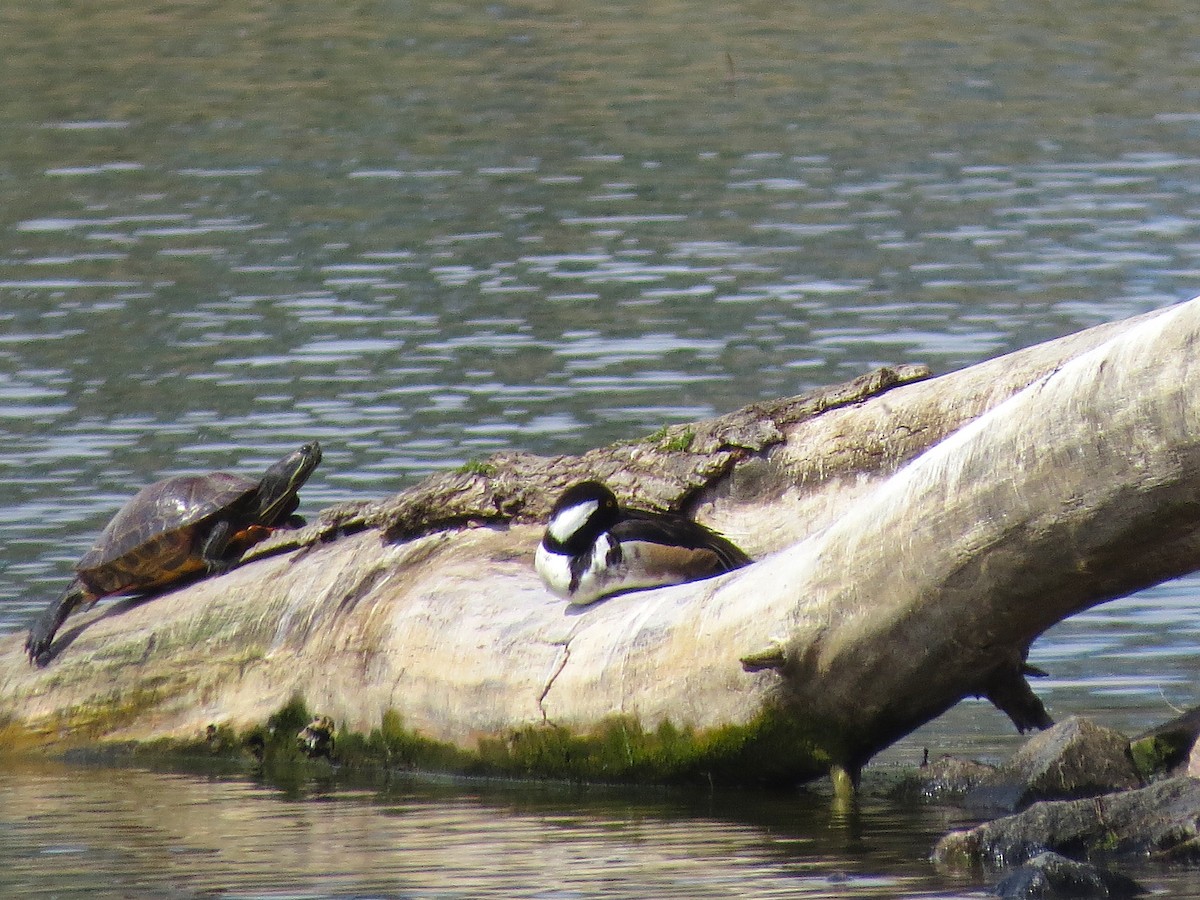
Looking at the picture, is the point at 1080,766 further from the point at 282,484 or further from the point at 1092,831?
the point at 282,484

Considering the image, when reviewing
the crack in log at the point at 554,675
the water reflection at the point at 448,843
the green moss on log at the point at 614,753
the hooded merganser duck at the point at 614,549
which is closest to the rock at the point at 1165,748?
the water reflection at the point at 448,843

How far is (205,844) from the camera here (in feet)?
23.6

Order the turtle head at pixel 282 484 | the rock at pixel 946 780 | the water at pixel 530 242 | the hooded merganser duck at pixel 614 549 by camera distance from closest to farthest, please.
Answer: the rock at pixel 946 780 < the hooded merganser duck at pixel 614 549 < the turtle head at pixel 282 484 < the water at pixel 530 242

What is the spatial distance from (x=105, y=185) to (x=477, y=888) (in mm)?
17287

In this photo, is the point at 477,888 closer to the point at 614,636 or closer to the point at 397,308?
the point at 614,636

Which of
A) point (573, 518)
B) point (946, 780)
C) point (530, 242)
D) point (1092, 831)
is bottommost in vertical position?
point (1092, 831)

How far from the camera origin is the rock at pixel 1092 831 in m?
6.30

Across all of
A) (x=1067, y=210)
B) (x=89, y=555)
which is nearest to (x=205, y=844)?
(x=89, y=555)

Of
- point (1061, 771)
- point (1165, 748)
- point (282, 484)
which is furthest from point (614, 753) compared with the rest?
point (282, 484)

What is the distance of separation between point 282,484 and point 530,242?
984 centimetres

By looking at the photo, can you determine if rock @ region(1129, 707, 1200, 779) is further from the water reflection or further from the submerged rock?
the water reflection

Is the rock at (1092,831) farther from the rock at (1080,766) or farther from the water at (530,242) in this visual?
the rock at (1080,766)

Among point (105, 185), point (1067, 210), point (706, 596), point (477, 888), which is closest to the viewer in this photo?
point (477, 888)

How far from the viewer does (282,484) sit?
9.70 m
